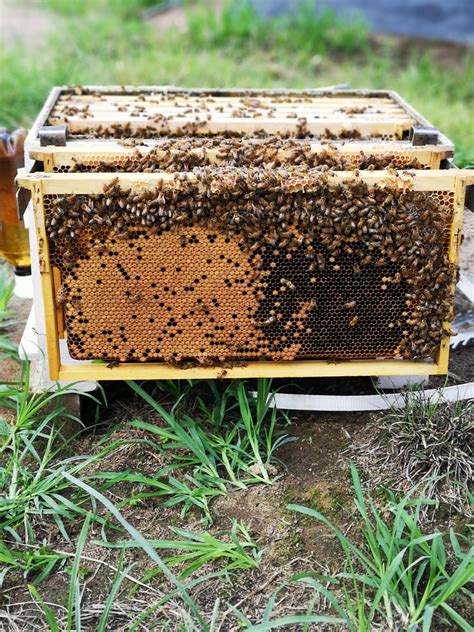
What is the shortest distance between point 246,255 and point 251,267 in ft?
0.18

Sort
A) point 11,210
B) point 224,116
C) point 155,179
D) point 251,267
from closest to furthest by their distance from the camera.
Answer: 1. point 155,179
2. point 251,267
3. point 224,116
4. point 11,210

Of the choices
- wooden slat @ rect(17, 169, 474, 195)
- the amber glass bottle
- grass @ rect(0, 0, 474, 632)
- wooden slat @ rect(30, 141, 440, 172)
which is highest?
wooden slat @ rect(30, 141, 440, 172)

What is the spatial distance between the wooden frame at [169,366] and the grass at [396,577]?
549mm

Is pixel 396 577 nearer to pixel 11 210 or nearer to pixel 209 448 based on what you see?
pixel 209 448

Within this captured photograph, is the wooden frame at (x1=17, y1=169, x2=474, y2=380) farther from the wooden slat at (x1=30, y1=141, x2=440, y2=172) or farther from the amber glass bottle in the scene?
the amber glass bottle

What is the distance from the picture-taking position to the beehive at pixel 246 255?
2963 mm

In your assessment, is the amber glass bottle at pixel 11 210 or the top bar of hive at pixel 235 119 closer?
the top bar of hive at pixel 235 119

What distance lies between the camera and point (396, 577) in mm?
2760

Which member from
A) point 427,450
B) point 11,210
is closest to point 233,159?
point 427,450

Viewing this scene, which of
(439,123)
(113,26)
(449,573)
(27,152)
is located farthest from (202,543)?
(113,26)

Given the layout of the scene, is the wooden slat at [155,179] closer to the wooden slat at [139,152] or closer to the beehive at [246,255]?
the beehive at [246,255]

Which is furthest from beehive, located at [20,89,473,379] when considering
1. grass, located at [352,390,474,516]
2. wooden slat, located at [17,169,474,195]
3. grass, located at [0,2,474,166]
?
grass, located at [0,2,474,166]

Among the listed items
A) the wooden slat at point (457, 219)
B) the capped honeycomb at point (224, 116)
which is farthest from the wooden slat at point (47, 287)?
the wooden slat at point (457, 219)

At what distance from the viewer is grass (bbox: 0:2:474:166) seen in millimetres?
7816
